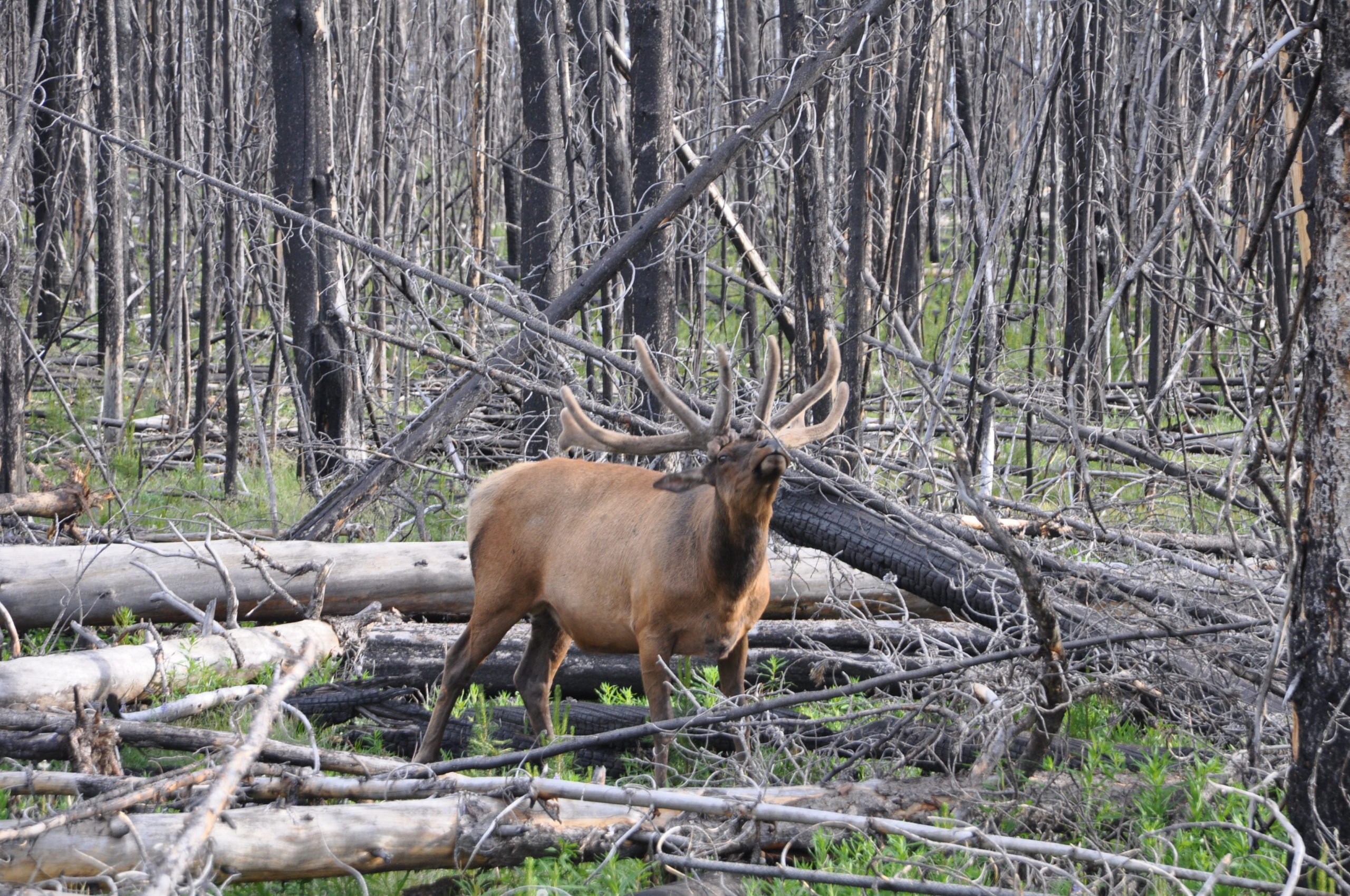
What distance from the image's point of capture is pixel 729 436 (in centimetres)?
567

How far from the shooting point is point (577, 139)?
1126 centimetres

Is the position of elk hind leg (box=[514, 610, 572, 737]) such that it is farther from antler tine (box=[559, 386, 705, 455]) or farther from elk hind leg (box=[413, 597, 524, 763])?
antler tine (box=[559, 386, 705, 455])

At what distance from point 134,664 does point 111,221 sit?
26.4 feet

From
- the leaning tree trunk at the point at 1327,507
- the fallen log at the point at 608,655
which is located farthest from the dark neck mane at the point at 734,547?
the leaning tree trunk at the point at 1327,507

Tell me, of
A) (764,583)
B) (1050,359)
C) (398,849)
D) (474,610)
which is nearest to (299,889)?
(398,849)

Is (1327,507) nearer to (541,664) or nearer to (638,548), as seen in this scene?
(638,548)

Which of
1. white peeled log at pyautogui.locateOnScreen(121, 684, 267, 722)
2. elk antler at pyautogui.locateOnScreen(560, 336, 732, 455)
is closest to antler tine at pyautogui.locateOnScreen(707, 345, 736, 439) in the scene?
elk antler at pyautogui.locateOnScreen(560, 336, 732, 455)

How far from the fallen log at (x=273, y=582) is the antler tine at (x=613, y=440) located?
75.0 inches

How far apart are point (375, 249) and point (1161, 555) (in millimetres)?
5304

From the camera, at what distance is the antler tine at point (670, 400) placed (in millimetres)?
5590

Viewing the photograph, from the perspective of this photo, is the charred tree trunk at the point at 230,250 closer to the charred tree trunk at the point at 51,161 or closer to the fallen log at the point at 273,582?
the charred tree trunk at the point at 51,161

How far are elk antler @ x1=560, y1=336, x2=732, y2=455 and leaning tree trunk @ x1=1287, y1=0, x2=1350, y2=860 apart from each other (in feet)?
7.95

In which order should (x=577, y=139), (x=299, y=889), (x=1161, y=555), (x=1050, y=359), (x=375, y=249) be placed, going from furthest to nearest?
1. (x=577, y=139)
2. (x=1050, y=359)
3. (x=375, y=249)
4. (x=1161, y=555)
5. (x=299, y=889)

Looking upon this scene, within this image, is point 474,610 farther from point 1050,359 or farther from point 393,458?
point 1050,359
